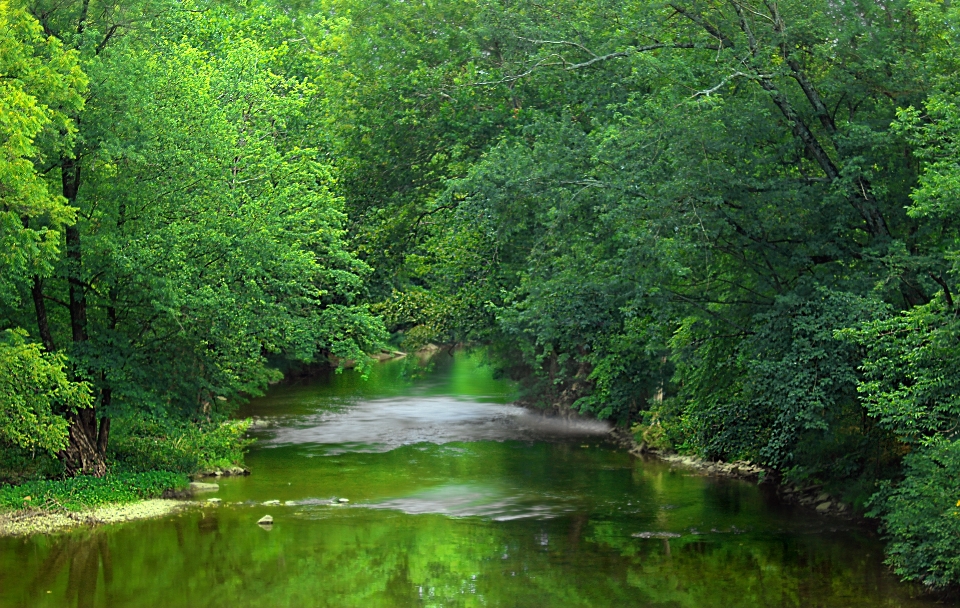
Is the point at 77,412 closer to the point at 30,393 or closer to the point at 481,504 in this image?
the point at 30,393

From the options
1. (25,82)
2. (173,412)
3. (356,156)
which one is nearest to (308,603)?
(173,412)

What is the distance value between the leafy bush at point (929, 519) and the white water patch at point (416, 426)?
15347 millimetres

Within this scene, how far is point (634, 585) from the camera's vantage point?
605 inches

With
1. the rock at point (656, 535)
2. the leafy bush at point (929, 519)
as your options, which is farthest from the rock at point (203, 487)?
the leafy bush at point (929, 519)

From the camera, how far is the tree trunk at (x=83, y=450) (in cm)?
2002

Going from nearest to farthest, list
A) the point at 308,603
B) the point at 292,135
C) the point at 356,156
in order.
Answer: the point at 308,603 → the point at 356,156 → the point at 292,135

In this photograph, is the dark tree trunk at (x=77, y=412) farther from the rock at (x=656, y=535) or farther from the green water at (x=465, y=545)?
the rock at (x=656, y=535)

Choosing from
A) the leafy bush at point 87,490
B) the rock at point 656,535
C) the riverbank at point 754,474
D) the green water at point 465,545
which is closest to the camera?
the green water at point 465,545

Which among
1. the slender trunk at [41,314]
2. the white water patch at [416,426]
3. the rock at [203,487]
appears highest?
the slender trunk at [41,314]

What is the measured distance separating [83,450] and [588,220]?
409 inches

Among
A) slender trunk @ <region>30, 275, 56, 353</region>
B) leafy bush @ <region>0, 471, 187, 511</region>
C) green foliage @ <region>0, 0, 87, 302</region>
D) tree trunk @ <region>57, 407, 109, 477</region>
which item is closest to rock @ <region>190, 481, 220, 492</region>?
leafy bush @ <region>0, 471, 187, 511</region>

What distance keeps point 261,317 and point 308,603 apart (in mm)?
8643

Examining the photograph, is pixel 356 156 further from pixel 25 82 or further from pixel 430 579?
pixel 430 579

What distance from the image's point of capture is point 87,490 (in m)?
19.6
